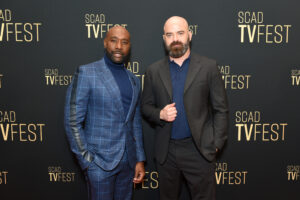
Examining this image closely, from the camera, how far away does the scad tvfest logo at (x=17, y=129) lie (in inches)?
91.7

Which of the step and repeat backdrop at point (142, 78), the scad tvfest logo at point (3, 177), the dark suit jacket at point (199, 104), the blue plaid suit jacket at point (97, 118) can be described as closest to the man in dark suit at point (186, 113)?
the dark suit jacket at point (199, 104)

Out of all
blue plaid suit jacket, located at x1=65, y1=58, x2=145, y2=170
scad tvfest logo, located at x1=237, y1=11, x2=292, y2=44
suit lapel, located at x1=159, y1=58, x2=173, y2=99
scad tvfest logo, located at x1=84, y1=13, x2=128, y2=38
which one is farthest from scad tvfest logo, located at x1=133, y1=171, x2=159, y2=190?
scad tvfest logo, located at x1=237, y1=11, x2=292, y2=44

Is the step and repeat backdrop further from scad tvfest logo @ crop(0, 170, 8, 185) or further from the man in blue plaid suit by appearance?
the man in blue plaid suit

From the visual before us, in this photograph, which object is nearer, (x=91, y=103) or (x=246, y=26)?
(x=91, y=103)

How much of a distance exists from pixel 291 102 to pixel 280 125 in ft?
0.75

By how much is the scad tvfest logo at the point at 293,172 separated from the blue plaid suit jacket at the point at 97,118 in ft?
5.18

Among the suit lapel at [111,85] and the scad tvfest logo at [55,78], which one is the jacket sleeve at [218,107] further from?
the scad tvfest logo at [55,78]

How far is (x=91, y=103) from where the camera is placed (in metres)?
1.75

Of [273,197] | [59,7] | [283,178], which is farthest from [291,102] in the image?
[59,7]

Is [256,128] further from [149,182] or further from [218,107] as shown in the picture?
[149,182]

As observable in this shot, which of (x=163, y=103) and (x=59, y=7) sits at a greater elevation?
(x=59, y=7)

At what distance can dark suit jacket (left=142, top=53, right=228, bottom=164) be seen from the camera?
1.80 meters

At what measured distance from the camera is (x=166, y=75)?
185cm

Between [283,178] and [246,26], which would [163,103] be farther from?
[283,178]
